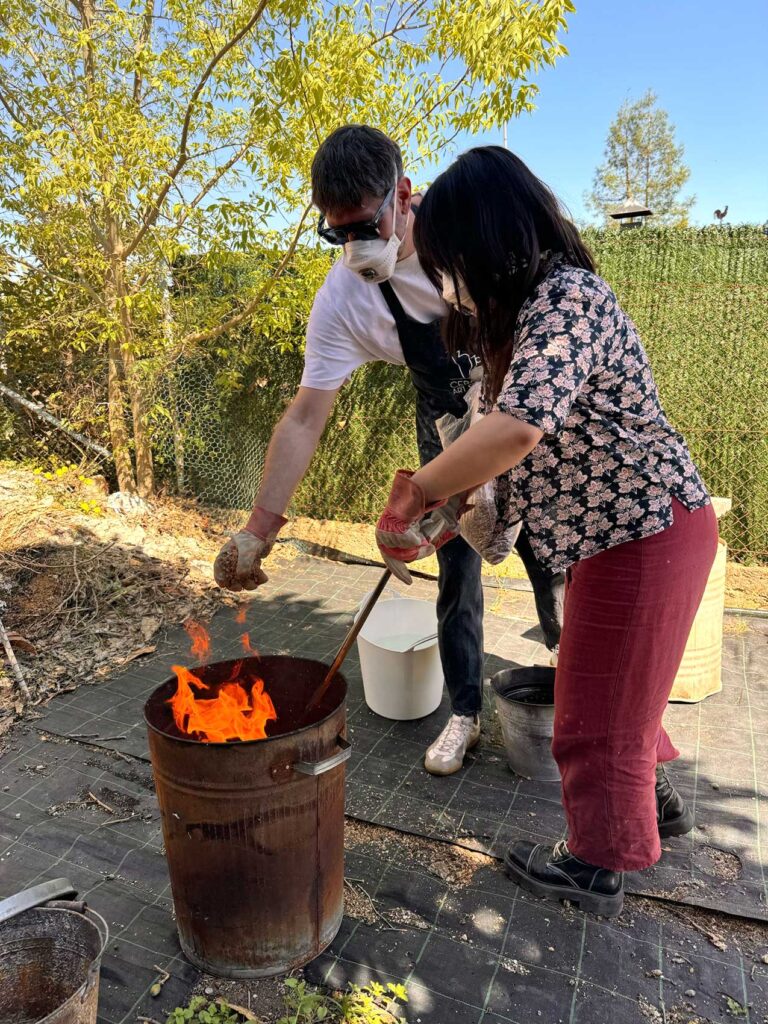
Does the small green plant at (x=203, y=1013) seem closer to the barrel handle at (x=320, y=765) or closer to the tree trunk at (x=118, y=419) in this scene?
the barrel handle at (x=320, y=765)

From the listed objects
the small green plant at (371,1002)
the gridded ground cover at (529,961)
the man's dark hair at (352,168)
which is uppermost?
the man's dark hair at (352,168)

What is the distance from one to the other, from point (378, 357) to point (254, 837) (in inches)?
61.6

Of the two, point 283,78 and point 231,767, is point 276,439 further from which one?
point 283,78

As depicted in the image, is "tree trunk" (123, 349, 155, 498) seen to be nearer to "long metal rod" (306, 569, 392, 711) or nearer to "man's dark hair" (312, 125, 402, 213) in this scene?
"man's dark hair" (312, 125, 402, 213)

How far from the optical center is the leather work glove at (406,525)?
1497 millimetres

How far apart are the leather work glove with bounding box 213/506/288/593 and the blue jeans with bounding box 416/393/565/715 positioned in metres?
0.83

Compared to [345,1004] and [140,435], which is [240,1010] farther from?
[140,435]

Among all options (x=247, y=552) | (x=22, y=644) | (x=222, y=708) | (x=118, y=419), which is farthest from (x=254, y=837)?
(x=118, y=419)

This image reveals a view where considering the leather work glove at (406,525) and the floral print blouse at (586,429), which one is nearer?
the floral print blouse at (586,429)

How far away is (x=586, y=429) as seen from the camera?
1529 mm

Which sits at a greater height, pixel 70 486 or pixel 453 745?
pixel 70 486

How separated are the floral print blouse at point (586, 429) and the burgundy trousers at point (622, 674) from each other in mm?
78

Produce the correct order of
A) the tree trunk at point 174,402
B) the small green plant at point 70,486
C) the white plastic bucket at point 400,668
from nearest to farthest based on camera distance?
1. the white plastic bucket at point 400,668
2. the small green plant at point 70,486
3. the tree trunk at point 174,402

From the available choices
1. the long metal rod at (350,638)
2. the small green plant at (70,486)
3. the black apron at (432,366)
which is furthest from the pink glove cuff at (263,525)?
the small green plant at (70,486)
